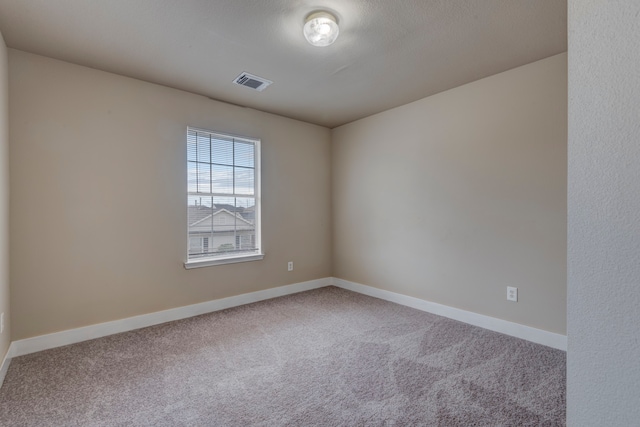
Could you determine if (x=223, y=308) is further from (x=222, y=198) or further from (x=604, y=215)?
(x=604, y=215)

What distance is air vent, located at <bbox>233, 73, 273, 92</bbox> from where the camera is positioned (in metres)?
2.94

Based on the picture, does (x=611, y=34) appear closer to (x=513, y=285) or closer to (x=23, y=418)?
(x=513, y=285)

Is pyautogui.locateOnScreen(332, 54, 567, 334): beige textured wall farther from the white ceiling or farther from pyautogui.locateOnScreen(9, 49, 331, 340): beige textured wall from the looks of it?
pyautogui.locateOnScreen(9, 49, 331, 340): beige textured wall

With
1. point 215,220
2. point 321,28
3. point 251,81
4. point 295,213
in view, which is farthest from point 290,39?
point 295,213

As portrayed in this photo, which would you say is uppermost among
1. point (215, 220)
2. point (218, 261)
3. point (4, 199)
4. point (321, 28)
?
point (321, 28)

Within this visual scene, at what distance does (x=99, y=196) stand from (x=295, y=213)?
2.24 meters

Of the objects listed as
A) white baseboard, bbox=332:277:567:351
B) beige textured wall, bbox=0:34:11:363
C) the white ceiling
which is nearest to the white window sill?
beige textured wall, bbox=0:34:11:363

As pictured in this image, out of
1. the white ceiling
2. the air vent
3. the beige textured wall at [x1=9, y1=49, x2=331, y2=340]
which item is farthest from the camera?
the air vent

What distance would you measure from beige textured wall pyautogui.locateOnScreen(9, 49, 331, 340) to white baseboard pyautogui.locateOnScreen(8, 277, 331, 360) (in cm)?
6

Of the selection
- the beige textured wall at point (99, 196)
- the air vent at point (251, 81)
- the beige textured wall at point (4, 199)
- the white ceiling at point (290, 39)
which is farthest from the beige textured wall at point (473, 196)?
the beige textured wall at point (4, 199)

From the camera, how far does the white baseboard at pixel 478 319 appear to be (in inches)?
102

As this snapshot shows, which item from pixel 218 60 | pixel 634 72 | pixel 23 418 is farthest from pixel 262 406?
pixel 218 60

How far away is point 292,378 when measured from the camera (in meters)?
2.13

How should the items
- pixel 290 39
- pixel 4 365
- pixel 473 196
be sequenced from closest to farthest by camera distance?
pixel 4 365, pixel 290 39, pixel 473 196
